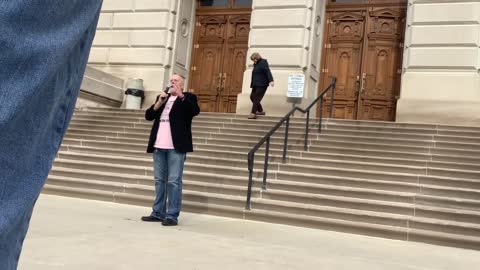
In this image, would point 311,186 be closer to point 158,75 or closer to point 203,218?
point 203,218

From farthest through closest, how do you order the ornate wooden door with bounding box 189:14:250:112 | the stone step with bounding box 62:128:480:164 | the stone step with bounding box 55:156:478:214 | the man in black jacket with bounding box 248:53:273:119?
the ornate wooden door with bounding box 189:14:250:112 → the man in black jacket with bounding box 248:53:273:119 → the stone step with bounding box 62:128:480:164 → the stone step with bounding box 55:156:478:214

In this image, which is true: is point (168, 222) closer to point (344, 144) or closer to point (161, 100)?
point (161, 100)

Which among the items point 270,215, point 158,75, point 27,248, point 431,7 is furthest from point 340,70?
point 27,248

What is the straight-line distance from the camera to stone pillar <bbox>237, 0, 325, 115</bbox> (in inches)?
627

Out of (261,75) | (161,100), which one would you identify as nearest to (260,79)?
(261,75)

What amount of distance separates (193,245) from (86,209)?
2.93 meters

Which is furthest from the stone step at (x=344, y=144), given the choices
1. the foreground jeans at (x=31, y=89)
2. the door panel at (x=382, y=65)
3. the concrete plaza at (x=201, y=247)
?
the foreground jeans at (x=31, y=89)

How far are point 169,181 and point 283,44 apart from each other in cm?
1040

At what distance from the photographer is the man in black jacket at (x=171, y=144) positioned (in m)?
6.46

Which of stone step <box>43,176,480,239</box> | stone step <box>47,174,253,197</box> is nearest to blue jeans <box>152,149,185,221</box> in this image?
stone step <box>43,176,480,239</box>

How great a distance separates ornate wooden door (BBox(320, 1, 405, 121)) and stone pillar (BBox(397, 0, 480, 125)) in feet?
3.93

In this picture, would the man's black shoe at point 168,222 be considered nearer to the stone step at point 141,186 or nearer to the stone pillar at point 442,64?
the stone step at point 141,186

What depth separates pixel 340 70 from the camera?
1689cm

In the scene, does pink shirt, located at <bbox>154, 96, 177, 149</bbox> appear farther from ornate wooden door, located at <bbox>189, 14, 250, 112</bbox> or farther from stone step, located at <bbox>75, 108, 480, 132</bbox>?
ornate wooden door, located at <bbox>189, 14, 250, 112</bbox>
